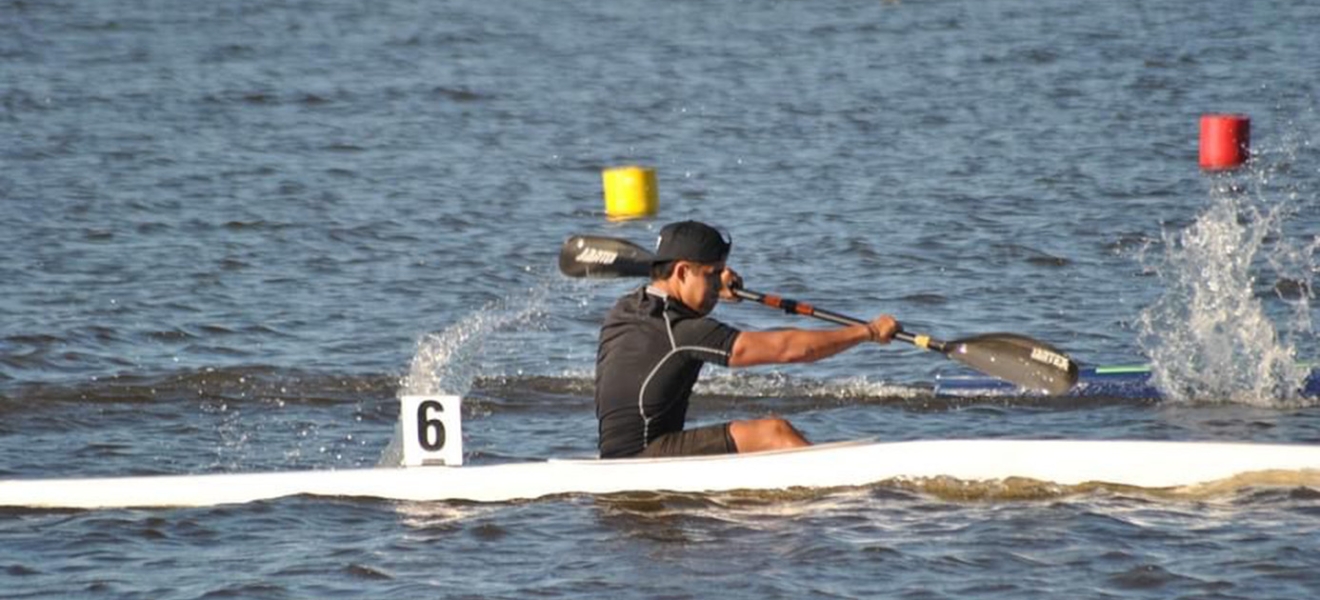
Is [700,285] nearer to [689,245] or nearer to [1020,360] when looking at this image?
[689,245]

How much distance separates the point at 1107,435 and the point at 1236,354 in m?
1.61

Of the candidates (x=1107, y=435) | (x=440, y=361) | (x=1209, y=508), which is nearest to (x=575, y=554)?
(x=1209, y=508)

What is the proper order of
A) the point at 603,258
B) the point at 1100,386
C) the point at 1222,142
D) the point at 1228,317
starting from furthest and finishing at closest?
the point at 1222,142
the point at 1228,317
the point at 1100,386
the point at 603,258

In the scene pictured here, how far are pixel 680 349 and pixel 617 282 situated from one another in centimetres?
641

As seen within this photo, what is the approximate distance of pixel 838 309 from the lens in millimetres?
15211

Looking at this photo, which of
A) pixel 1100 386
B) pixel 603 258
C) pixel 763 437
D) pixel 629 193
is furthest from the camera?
pixel 629 193

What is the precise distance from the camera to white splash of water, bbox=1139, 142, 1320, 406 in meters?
12.6

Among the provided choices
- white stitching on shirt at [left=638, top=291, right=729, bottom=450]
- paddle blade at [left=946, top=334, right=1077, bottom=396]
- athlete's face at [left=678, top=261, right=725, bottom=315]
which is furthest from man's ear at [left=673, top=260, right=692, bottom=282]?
paddle blade at [left=946, top=334, right=1077, bottom=396]

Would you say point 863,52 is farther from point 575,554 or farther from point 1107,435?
point 575,554

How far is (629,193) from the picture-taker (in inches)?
750

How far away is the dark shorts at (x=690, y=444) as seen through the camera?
32.9 feet

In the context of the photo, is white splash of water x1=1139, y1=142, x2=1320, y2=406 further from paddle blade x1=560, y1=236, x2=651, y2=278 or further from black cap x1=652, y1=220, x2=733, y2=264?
black cap x1=652, y1=220, x2=733, y2=264

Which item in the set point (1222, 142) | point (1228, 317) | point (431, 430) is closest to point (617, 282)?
point (1228, 317)

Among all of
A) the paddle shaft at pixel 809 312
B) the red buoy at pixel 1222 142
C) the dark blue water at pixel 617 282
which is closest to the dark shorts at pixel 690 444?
the dark blue water at pixel 617 282
